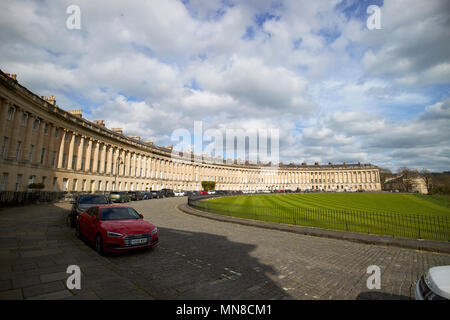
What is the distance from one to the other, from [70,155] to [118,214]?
37.4 m

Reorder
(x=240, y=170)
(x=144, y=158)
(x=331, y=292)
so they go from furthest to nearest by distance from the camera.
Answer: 1. (x=240, y=170)
2. (x=144, y=158)
3. (x=331, y=292)

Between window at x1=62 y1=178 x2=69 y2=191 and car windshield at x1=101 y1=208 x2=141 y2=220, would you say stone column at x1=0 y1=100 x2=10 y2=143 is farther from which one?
car windshield at x1=101 y1=208 x2=141 y2=220

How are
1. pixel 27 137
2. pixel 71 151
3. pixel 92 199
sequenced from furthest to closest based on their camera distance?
pixel 71 151 → pixel 27 137 → pixel 92 199

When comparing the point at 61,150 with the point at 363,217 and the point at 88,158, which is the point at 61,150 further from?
the point at 363,217

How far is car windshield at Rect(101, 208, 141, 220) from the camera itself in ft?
26.4

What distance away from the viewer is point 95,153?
44156 mm

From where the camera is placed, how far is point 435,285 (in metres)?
3.16

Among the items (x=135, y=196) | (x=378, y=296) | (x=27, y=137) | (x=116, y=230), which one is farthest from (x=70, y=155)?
(x=378, y=296)

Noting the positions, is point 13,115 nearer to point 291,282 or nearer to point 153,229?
point 153,229

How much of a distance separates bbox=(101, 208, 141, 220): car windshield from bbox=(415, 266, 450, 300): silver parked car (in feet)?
27.8

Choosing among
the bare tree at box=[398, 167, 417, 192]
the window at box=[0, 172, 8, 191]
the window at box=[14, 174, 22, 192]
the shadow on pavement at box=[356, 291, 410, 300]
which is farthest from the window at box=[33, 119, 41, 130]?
the bare tree at box=[398, 167, 417, 192]
